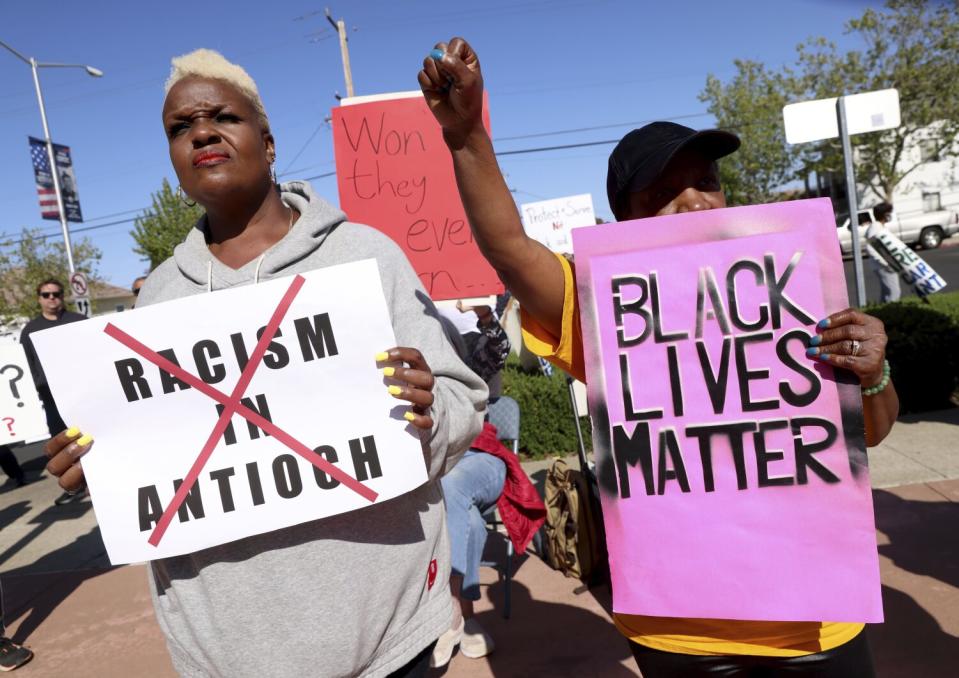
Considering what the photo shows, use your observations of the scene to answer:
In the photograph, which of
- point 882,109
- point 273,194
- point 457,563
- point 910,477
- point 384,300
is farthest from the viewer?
point 882,109

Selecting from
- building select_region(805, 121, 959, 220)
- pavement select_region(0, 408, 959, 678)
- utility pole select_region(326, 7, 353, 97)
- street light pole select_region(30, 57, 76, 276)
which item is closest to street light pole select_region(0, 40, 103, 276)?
street light pole select_region(30, 57, 76, 276)

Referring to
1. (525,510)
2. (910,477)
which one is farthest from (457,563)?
(910,477)

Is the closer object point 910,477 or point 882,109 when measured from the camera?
point 910,477

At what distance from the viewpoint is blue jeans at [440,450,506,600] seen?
3.06m

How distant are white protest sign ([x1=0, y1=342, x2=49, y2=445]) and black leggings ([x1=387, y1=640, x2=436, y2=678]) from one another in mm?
3348

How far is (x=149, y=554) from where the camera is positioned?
1.39 metres

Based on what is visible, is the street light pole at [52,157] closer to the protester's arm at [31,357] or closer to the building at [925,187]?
the protester's arm at [31,357]

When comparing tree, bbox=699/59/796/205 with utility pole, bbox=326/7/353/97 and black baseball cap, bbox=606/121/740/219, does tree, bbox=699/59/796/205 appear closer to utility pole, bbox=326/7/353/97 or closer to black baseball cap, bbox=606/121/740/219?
utility pole, bbox=326/7/353/97

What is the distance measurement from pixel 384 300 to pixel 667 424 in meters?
0.63

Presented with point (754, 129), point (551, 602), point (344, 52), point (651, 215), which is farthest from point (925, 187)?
point (651, 215)

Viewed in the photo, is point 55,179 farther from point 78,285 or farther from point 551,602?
point 551,602

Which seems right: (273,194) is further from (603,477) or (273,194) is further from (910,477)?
(910,477)

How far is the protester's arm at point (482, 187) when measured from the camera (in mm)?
1164

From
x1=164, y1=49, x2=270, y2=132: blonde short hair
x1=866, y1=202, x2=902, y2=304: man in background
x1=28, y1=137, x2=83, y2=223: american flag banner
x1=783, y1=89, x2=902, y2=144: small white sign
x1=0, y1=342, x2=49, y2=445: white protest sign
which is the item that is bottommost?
x1=866, y1=202, x2=902, y2=304: man in background
